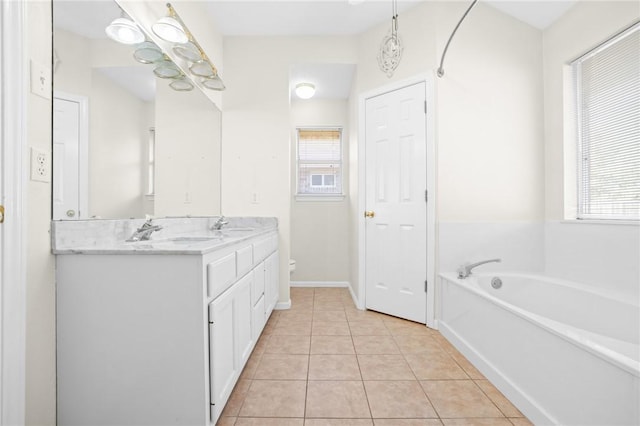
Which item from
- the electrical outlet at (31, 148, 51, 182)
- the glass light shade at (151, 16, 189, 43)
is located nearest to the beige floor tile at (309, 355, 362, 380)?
the electrical outlet at (31, 148, 51, 182)

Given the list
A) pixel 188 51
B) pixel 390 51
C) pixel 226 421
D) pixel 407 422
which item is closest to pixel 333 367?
pixel 407 422

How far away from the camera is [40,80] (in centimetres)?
110

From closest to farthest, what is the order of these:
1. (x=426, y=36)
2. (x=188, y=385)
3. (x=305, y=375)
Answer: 1. (x=188, y=385)
2. (x=305, y=375)
3. (x=426, y=36)

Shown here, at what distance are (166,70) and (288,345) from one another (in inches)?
80.0

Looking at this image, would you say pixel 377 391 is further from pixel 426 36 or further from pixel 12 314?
pixel 426 36

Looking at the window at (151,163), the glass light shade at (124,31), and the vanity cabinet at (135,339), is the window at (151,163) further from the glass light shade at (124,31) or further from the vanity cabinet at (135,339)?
the vanity cabinet at (135,339)

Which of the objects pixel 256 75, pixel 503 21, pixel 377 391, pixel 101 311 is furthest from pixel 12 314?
pixel 503 21

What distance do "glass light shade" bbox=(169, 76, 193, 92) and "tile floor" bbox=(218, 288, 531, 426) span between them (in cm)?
190

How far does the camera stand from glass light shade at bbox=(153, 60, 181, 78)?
1.83 metres

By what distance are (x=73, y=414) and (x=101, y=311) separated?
0.42 meters

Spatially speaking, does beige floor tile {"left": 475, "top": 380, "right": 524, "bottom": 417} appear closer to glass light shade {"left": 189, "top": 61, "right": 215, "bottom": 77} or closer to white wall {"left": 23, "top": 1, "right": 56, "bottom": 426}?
white wall {"left": 23, "top": 1, "right": 56, "bottom": 426}

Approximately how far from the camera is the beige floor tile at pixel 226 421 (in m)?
1.29

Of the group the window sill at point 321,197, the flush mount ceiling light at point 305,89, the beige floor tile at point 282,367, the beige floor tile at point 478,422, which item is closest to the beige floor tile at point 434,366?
the beige floor tile at point 478,422

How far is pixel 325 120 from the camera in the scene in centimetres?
395
